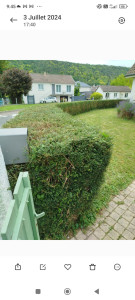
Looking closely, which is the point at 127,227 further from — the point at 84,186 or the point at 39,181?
the point at 39,181

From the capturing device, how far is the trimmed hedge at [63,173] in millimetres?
1897

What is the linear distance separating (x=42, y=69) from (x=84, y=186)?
35583 mm

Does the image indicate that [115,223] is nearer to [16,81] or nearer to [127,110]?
[127,110]

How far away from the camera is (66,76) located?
32344 mm

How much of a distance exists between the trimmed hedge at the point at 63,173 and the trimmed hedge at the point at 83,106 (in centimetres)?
1053

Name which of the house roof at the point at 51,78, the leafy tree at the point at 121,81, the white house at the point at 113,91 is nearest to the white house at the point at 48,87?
the house roof at the point at 51,78

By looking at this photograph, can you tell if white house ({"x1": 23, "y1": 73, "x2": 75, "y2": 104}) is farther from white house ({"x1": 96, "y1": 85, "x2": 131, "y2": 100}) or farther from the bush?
the bush

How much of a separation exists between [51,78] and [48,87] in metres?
2.37

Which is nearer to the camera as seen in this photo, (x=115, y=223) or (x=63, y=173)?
(x=63, y=173)

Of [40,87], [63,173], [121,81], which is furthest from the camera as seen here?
[121,81]

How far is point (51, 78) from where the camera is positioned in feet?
99.6

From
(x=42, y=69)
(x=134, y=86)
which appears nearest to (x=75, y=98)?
(x=42, y=69)

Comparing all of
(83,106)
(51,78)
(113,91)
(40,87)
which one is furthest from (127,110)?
(113,91)

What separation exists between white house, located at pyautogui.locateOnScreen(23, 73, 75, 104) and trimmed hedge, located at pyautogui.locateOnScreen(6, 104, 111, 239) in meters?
29.7
